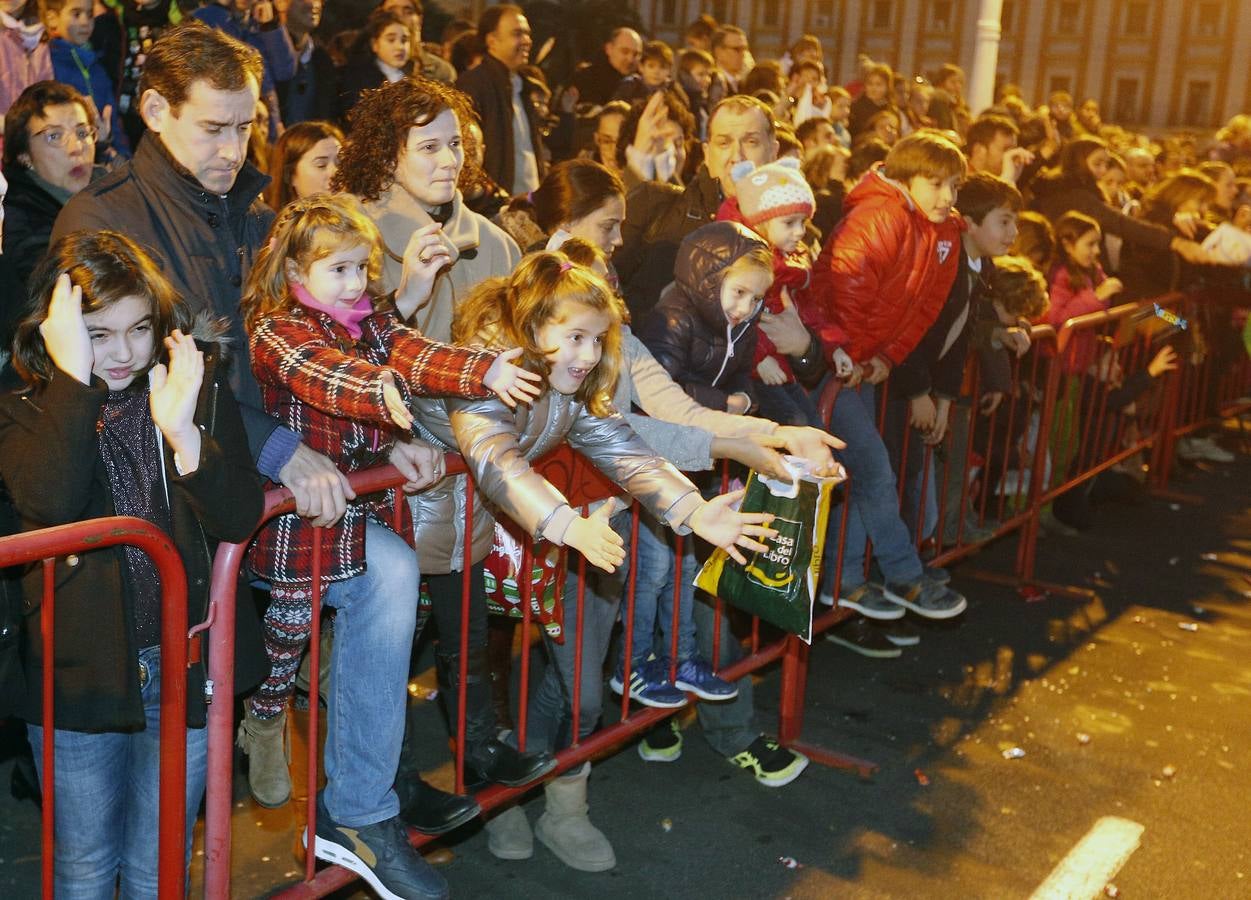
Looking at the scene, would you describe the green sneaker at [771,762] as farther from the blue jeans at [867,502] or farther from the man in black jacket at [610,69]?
the man in black jacket at [610,69]

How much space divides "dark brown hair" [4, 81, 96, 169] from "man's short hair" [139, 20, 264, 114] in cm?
132

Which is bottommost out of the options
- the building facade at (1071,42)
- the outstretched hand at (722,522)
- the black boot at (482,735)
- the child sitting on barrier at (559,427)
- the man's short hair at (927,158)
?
the black boot at (482,735)

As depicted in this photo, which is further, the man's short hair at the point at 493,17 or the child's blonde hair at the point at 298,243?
the man's short hair at the point at 493,17

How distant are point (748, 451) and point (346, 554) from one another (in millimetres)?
1417

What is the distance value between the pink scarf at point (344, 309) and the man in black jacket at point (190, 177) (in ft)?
0.81

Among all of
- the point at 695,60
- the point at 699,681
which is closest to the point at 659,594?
the point at 699,681

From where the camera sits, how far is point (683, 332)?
16.8 feet

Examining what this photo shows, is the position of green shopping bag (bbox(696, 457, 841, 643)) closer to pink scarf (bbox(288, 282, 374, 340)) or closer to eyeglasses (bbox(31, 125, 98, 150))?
pink scarf (bbox(288, 282, 374, 340))

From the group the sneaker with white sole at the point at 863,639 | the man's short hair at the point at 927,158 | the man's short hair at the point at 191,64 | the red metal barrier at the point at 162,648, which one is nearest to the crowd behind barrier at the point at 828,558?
the red metal barrier at the point at 162,648

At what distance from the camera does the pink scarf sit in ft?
12.3

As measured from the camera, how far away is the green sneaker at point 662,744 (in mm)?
5461

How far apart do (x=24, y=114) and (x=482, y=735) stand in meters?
2.85

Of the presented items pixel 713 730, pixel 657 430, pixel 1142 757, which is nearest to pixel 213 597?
pixel 657 430

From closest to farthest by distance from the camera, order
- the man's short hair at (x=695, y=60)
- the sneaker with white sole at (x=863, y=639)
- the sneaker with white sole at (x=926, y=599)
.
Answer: the sneaker with white sole at (x=926, y=599)
the sneaker with white sole at (x=863, y=639)
the man's short hair at (x=695, y=60)
